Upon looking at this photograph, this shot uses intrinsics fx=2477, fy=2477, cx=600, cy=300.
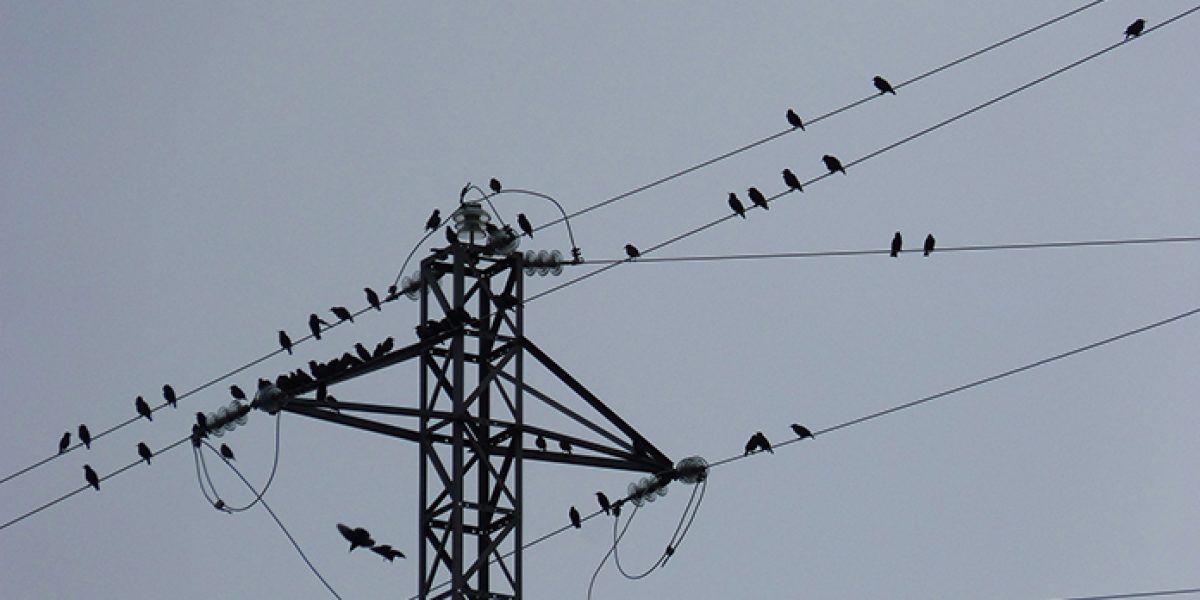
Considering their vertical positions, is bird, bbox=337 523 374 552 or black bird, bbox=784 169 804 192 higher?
black bird, bbox=784 169 804 192

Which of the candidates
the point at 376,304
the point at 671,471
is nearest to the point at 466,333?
the point at 671,471

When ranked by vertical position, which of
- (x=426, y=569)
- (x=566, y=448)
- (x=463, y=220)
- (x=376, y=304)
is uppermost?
(x=376, y=304)

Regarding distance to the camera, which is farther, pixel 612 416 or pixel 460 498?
pixel 612 416

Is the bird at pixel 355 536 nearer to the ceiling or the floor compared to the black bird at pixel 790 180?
nearer to the floor

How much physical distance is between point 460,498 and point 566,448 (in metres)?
2.88

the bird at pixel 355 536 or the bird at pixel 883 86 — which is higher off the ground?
the bird at pixel 883 86

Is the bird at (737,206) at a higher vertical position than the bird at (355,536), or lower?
higher

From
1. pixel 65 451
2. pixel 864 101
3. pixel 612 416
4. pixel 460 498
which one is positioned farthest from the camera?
pixel 65 451

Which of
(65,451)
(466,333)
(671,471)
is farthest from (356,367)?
(65,451)

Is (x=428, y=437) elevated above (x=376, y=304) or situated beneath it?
situated beneath

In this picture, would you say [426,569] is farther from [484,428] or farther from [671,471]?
[671,471]

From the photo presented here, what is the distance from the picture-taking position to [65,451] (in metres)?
32.0

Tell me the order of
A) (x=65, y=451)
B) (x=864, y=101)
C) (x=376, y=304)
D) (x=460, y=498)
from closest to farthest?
(x=460, y=498)
(x=864, y=101)
(x=376, y=304)
(x=65, y=451)

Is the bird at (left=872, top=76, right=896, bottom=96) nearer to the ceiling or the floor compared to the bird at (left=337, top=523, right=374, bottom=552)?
nearer to the ceiling
